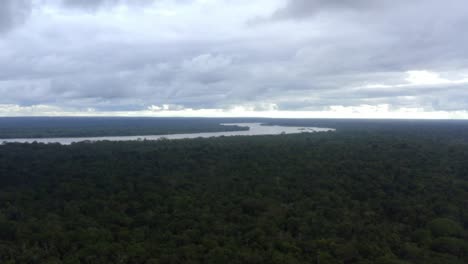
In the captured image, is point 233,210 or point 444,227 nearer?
point 444,227

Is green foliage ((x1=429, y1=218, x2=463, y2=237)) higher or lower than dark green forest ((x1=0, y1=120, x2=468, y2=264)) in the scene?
lower

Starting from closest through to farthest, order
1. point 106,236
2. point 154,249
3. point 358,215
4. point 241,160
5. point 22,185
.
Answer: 1. point 154,249
2. point 106,236
3. point 358,215
4. point 22,185
5. point 241,160

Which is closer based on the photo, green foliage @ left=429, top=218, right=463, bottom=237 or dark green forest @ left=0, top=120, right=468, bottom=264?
dark green forest @ left=0, top=120, right=468, bottom=264

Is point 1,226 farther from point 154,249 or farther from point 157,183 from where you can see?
point 157,183

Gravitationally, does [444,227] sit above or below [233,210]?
below

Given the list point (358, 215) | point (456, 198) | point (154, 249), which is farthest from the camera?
point (456, 198)

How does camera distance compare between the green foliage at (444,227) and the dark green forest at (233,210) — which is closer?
the dark green forest at (233,210)

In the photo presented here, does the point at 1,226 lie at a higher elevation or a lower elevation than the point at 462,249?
higher

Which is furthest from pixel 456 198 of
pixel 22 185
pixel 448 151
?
pixel 22 185
